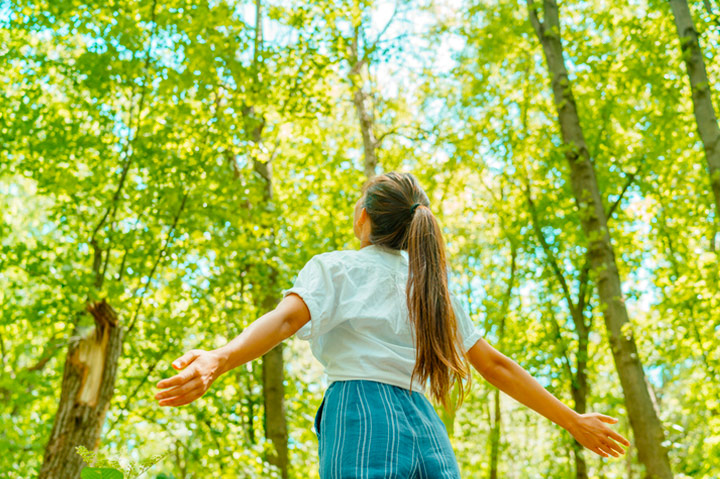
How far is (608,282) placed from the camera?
7.10 m

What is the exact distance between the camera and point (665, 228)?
11.9 metres

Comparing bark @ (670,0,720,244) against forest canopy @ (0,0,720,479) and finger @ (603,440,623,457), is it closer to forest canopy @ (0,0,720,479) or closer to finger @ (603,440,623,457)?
forest canopy @ (0,0,720,479)

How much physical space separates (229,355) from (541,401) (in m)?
1.20

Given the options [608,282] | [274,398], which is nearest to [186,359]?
[608,282]

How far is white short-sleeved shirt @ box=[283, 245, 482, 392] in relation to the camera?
200 cm

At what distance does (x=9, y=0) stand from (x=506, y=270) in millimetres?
11951

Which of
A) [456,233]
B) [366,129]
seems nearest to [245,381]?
[366,129]

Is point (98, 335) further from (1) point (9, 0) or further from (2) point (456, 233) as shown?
(2) point (456, 233)

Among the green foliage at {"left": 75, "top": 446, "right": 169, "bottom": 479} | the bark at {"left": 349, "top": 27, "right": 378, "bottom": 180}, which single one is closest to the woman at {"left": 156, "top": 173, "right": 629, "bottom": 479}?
the green foliage at {"left": 75, "top": 446, "right": 169, "bottom": 479}

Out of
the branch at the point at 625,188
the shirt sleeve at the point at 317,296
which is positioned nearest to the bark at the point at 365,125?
the branch at the point at 625,188

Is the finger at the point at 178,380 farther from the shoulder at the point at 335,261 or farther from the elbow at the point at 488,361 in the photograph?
the elbow at the point at 488,361

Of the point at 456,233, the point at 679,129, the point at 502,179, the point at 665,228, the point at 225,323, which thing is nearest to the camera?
the point at 225,323

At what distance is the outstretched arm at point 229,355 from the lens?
153 cm

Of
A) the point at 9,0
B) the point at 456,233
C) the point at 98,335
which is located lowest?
the point at 98,335
